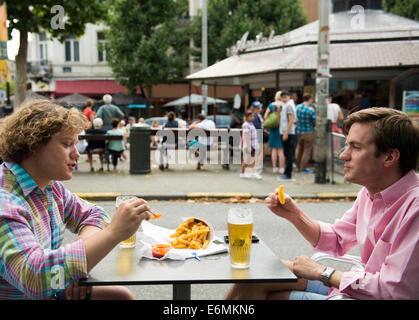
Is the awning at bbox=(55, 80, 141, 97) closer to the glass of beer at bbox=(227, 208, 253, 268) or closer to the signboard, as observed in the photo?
the signboard

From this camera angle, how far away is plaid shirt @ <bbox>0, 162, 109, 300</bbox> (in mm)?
1582

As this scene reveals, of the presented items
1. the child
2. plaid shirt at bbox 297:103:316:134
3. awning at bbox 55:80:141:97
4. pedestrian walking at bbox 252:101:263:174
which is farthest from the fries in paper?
awning at bbox 55:80:141:97

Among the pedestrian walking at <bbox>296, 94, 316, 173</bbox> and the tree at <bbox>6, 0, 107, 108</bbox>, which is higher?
the tree at <bbox>6, 0, 107, 108</bbox>

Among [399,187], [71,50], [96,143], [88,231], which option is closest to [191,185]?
[96,143]

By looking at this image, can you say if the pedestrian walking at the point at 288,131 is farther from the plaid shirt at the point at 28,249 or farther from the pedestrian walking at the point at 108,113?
the plaid shirt at the point at 28,249

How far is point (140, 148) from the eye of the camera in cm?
1091

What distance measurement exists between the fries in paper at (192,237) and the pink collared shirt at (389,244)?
0.67m

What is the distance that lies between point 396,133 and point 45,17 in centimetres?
1276

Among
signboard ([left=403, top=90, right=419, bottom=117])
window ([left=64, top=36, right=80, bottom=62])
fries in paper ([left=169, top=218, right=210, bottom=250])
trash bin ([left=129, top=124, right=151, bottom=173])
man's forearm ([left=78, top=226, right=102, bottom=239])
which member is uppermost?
window ([left=64, top=36, right=80, bottom=62])

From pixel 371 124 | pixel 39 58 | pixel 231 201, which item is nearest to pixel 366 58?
pixel 231 201

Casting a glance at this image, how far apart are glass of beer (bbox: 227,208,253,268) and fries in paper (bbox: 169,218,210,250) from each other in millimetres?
264

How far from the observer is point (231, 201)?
846cm

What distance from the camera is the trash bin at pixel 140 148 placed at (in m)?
10.8
